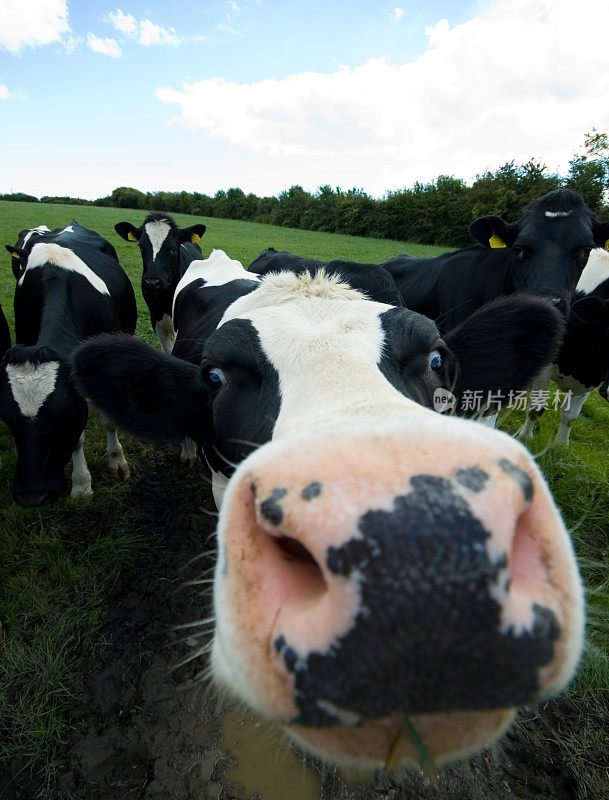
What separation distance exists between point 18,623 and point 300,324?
105 inches

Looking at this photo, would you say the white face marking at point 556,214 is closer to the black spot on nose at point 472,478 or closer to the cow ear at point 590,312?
the cow ear at point 590,312

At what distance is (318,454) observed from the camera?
876mm

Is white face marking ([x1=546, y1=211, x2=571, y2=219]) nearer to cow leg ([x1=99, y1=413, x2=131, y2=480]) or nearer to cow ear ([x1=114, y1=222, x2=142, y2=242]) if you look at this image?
cow leg ([x1=99, y1=413, x2=131, y2=480])

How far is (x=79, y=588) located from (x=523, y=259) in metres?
5.02

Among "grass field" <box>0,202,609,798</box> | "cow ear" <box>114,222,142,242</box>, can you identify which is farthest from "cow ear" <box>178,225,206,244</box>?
"grass field" <box>0,202,609,798</box>

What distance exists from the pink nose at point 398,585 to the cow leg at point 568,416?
16.2ft

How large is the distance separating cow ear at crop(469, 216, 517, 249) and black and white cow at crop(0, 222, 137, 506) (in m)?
4.24

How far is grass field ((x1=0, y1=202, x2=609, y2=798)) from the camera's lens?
7.22 ft

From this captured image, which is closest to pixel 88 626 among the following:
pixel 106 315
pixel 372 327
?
pixel 372 327

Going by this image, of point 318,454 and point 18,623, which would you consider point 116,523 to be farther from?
point 318,454

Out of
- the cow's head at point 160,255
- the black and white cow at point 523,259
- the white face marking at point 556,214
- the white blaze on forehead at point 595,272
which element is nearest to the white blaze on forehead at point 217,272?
the cow's head at point 160,255

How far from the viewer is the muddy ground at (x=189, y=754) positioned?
6.56 feet

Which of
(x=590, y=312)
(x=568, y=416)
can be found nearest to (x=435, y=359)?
(x=590, y=312)

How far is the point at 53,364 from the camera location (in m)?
3.30
